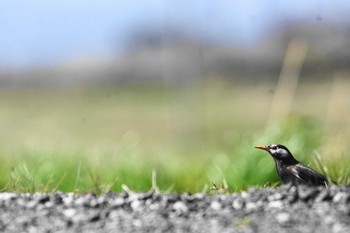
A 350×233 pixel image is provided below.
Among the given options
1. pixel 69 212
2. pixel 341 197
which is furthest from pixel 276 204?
pixel 69 212

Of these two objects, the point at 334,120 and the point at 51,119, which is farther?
the point at 51,119

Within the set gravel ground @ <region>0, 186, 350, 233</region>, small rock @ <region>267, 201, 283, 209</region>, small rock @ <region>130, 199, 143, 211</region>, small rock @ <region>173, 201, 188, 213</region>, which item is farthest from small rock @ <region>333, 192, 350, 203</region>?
small rock @ <region>130, 199, 143, 211</region>

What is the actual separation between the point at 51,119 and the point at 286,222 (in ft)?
42.3

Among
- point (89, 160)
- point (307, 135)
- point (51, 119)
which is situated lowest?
point (51, 119)

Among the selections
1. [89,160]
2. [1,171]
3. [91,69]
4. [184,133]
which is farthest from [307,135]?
[91,69]

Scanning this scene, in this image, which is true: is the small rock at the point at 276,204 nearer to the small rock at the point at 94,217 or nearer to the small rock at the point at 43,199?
the small rock at the point at 94,217

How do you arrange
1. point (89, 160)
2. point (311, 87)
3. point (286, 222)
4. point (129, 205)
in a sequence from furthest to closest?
point (311, 87), point (89, 160), point (129, 205), point (286, 222)

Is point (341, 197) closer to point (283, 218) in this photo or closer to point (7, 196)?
point (283, 218)

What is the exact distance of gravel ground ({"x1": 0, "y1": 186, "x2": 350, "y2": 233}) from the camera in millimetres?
4098

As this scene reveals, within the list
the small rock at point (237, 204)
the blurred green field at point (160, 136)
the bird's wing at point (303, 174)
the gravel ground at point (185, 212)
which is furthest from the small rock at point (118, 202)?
the bird's wing at point (303, 174)

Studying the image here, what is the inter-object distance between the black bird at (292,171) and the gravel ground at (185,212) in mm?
124

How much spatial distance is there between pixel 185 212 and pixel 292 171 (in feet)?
1.91

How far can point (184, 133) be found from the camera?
12922mm

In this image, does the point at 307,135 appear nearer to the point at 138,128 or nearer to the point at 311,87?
the point at 138,128
